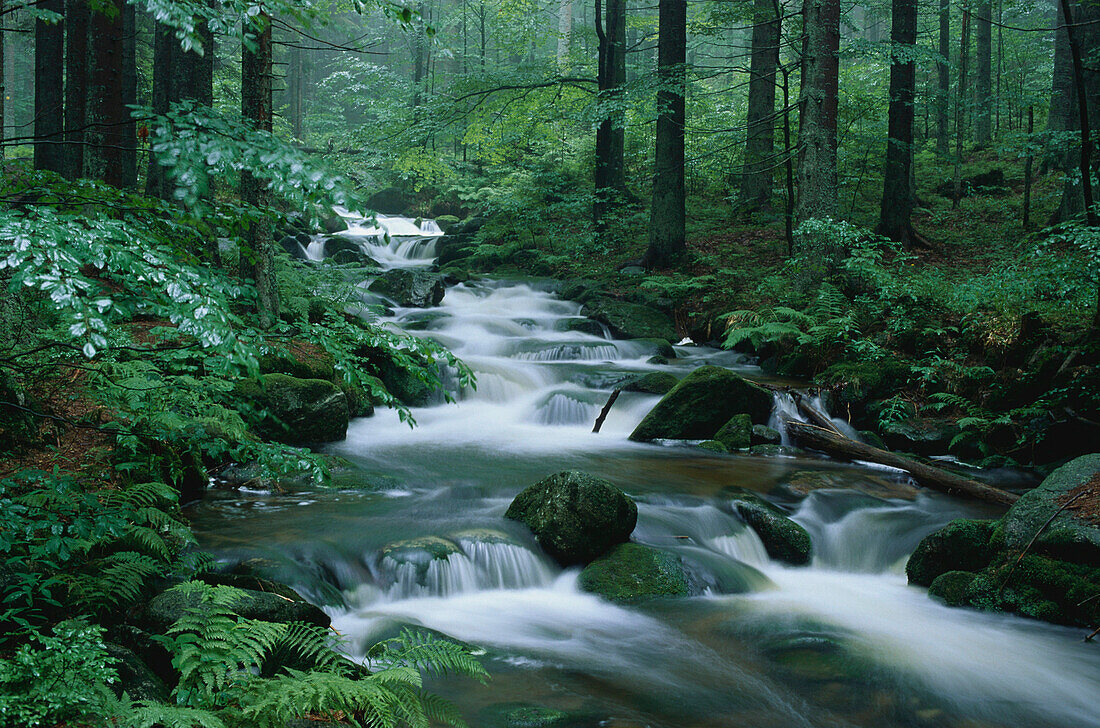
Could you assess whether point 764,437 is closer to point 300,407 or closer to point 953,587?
point 953,587

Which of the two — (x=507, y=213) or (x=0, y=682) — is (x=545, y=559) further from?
(x=507, y=213)

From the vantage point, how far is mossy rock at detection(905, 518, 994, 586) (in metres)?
5.75

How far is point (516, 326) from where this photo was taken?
50.1ft

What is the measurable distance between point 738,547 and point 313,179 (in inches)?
211

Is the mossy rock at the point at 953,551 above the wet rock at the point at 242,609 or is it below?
below

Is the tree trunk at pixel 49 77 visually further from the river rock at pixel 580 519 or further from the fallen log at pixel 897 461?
the fallen log at pixel 897 461

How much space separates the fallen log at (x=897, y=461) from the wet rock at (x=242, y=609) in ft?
21.5

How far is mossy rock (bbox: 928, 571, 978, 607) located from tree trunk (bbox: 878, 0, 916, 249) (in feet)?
35.5

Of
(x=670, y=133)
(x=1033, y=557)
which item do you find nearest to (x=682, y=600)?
(x=1033, y=557)

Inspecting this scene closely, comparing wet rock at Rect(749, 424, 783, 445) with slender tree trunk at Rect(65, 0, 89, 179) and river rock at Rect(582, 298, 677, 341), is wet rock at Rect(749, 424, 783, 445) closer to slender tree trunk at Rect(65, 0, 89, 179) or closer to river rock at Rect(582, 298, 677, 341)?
river rock at Rect(582, 298, 677, 341)

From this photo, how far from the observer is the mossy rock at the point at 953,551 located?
5754 mm

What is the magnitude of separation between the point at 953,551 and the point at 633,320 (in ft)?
31.2

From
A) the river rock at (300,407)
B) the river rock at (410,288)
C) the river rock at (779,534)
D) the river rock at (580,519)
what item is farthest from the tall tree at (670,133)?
the river rock at (580,519)

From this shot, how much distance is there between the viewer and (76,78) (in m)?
10.9
